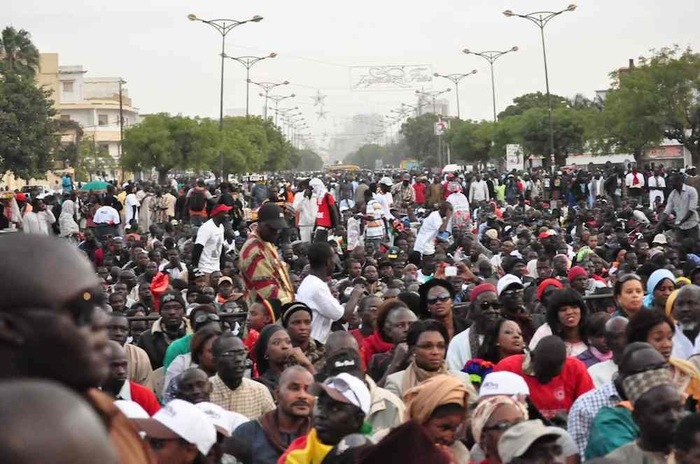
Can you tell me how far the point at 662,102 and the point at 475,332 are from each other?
49.6 meters

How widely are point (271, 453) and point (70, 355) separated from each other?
16.1 ft

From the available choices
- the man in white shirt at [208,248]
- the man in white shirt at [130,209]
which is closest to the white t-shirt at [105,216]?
the man in white shirt at [130,209]

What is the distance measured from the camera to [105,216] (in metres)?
26.1

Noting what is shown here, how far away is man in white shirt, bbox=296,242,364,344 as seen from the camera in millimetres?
10094

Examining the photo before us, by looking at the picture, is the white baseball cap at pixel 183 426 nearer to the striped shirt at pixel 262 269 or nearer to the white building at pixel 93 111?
the striped shirt at pixel 262 269

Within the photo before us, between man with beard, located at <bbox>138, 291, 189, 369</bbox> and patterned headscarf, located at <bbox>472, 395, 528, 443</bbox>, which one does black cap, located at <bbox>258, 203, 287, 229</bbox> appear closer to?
man with beard, located at <bbox>138, 291, 189, 369</bbox>

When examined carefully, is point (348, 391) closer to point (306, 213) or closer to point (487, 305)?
point (487, 305)

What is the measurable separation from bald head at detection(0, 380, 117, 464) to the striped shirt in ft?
29.2

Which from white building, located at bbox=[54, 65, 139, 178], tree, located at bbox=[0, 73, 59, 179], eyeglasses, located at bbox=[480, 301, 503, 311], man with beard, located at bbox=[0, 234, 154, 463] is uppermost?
white building, located at bbox=[54, 65, 139, 178]

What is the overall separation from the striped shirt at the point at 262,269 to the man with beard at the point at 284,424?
3646mm

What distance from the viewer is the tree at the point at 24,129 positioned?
191 feet

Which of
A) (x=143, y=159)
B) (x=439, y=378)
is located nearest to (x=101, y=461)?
(x=439, y=378)

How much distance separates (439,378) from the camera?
20.1 ft

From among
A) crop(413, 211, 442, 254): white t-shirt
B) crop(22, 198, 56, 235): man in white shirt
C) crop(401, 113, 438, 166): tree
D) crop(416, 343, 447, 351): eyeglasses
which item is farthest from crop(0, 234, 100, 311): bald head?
crop(401, 113, 438, 166): tree
